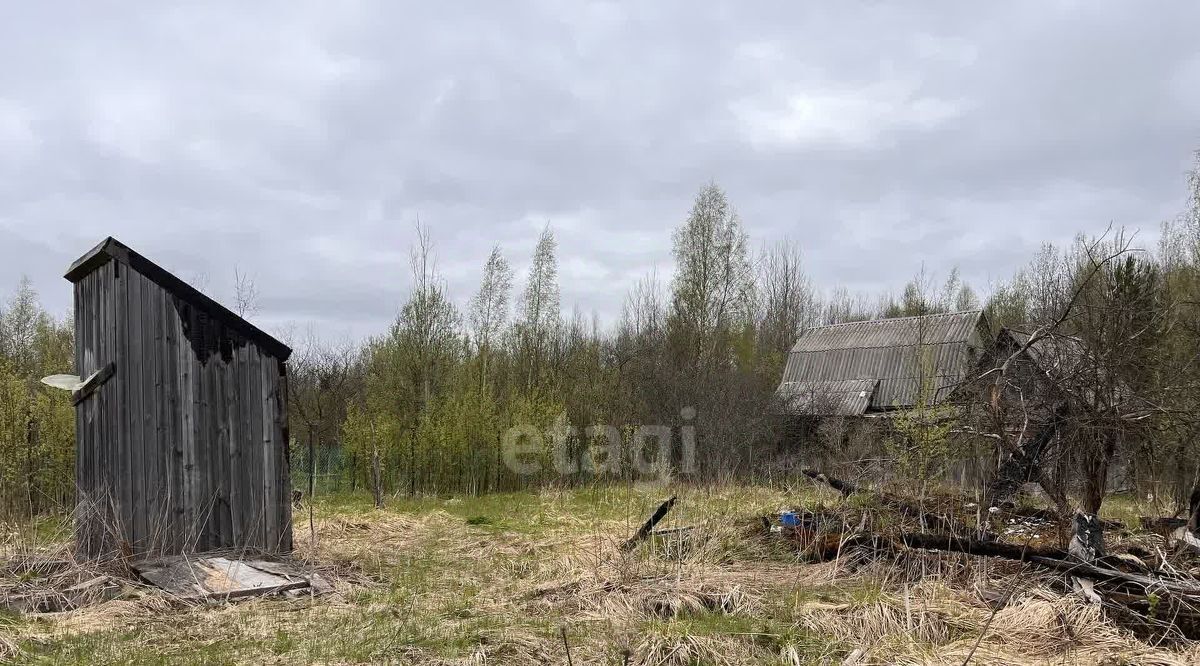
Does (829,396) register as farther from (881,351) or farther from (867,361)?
(881,351)

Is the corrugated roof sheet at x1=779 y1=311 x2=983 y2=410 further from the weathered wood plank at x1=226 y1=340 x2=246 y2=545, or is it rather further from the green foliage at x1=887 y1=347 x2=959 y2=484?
the weathered wood plank at x1=226 y1=340 x2=246 y2=545

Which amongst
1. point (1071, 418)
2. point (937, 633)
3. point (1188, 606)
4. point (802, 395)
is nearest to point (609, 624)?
point (937, 633)

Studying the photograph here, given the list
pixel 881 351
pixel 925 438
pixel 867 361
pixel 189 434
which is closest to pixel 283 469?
pixel 189 434

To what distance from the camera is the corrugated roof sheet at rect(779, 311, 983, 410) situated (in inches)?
882

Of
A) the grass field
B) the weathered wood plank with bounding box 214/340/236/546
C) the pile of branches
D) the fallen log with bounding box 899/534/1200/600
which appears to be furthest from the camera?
the weathered wood plank with bounding box 214/340/236/546

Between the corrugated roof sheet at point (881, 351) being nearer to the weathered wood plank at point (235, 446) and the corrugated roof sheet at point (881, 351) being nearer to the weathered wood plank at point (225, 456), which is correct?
the weathered wood plank at point (235, 446)

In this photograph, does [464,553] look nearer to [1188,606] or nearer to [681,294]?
[1188,606]

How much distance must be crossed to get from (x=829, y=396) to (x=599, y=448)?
7135mm

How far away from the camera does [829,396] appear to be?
2269 cm

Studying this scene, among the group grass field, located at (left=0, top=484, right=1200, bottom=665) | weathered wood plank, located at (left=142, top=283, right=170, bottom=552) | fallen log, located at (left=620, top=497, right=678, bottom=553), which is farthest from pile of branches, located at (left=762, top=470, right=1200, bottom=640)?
weathered wood plank, located at (left=142, top=283, right=170, bottom=552)

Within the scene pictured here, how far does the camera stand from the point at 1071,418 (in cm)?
823

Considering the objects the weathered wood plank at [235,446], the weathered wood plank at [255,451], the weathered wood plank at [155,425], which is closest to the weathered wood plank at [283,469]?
the weathered wood plank at [255,451]

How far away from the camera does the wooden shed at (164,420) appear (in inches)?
288

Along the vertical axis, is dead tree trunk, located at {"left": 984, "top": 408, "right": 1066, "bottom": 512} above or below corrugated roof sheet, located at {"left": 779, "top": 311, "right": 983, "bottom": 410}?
below
